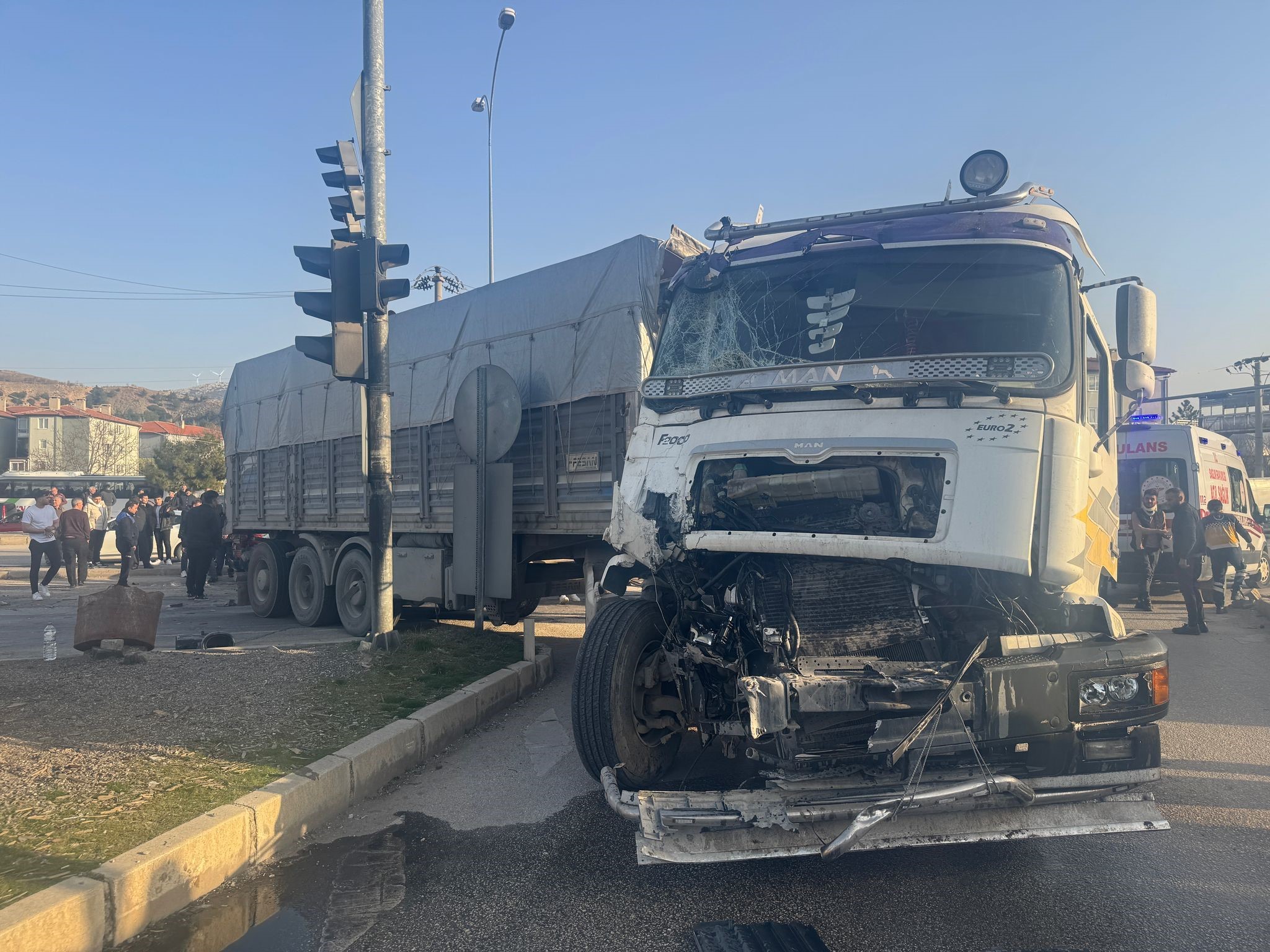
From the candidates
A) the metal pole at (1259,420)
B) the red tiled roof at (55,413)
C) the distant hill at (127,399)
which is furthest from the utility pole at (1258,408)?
the distant hill at (127,399)

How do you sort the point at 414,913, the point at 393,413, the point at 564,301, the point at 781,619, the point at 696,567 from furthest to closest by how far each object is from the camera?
the point at 393,413
the point at 564,301
the point at 696,567
the point at 781,619
the point at 414,913

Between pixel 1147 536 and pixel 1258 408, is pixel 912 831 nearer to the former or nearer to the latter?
pixel 1147 536

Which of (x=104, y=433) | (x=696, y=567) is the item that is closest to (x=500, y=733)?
(x=696, y=567)

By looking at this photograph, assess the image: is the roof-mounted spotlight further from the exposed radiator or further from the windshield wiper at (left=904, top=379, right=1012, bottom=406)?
the exposed radiator

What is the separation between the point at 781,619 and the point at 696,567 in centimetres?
57

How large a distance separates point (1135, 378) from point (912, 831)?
300 cm

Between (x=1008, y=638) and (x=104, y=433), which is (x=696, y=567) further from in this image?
(x=104, y=433)

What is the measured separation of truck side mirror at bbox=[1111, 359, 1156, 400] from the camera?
4.75 metres

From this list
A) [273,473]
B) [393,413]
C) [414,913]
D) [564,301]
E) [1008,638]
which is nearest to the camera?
[414,913]

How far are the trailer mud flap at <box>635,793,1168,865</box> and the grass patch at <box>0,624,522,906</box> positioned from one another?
216 cm

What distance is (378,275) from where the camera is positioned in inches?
284

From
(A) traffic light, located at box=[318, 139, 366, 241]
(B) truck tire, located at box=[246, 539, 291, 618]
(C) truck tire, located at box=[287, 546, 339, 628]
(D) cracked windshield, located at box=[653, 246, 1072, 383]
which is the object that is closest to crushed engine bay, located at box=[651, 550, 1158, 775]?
(D) cracked windshield, located at box=[653, 246, 1072, 383]

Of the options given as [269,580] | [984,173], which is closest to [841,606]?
[984,173]

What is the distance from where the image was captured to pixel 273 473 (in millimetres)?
11852
